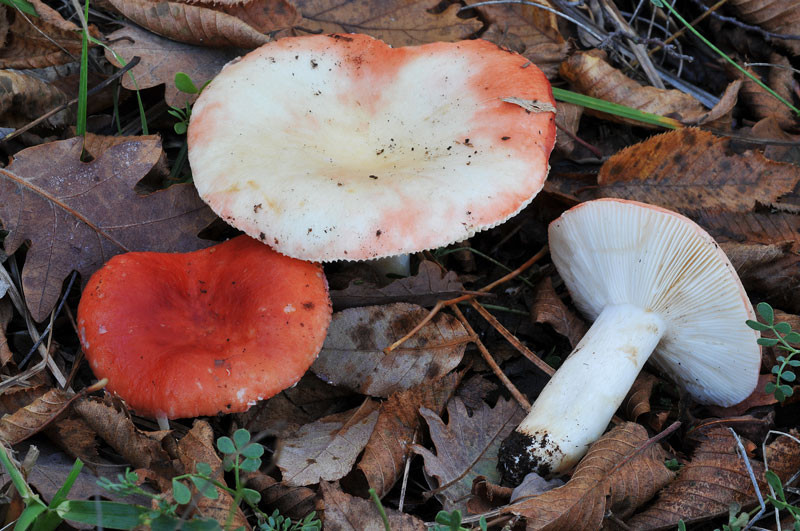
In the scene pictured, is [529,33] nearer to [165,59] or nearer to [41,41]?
[165,59]

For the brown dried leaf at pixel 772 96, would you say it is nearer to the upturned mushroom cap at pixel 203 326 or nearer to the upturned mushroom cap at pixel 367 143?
the upturned mushroom cap at pixel 367 143

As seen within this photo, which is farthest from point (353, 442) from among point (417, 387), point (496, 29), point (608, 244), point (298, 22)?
point (496, 29)

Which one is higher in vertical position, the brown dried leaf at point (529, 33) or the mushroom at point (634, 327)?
the brown dried leaf at point (529, 33)

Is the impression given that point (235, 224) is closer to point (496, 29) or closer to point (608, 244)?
point (608, 244)

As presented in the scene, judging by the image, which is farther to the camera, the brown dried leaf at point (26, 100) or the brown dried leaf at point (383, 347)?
the brown dried leaf at point (26, 100)

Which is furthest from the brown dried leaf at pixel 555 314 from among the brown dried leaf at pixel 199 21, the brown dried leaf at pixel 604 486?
the brown dried leaf at pixel 199 21

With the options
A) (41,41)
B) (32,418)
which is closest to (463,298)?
(32,418)
